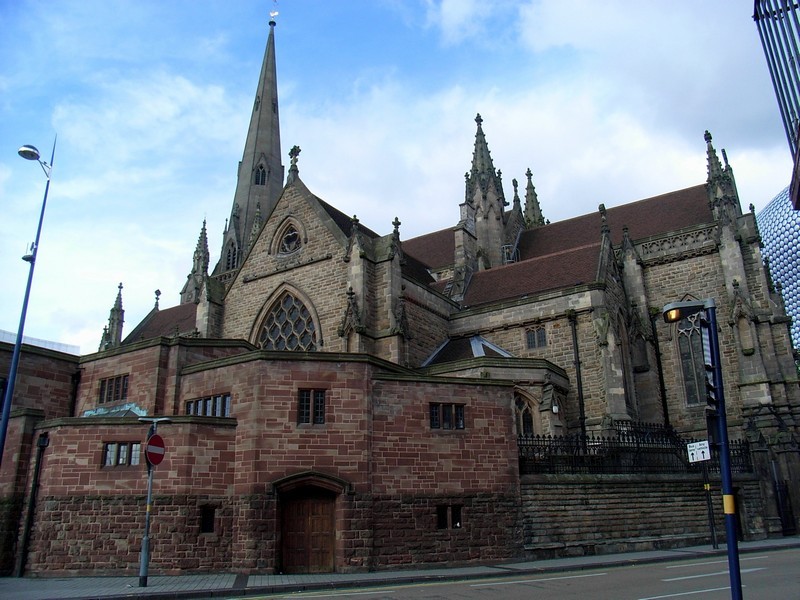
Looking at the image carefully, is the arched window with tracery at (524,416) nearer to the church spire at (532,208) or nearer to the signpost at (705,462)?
the signpost at (705,462)

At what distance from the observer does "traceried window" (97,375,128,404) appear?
22062 mm

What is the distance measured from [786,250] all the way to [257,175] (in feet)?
256

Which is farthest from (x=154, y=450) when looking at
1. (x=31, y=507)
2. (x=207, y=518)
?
(x=31, y=507)

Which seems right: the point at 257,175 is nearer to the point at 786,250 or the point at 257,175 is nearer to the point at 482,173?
the point at 482,173

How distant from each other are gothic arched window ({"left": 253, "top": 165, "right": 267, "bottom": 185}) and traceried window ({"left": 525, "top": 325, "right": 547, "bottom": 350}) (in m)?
35.5

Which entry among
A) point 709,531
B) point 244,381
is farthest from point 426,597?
point 709,531

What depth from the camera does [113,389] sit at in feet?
73.7

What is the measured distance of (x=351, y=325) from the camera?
2662 cm

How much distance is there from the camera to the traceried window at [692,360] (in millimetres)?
31312

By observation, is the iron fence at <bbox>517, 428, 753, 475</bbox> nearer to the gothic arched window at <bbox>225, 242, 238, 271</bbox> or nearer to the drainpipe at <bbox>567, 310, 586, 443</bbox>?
the drainpipe at <bbox>567, 310, 586, 443</bbox>

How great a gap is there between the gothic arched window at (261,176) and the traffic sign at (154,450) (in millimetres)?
45299

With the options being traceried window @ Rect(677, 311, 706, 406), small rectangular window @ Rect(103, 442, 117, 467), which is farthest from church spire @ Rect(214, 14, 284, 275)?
small rectangular window @ Rect(103, 442, 117, 467)

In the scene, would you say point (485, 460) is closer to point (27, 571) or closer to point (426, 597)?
point (426, 597)

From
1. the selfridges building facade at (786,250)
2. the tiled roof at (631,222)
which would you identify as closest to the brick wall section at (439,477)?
the tiled roof at (631,222)
